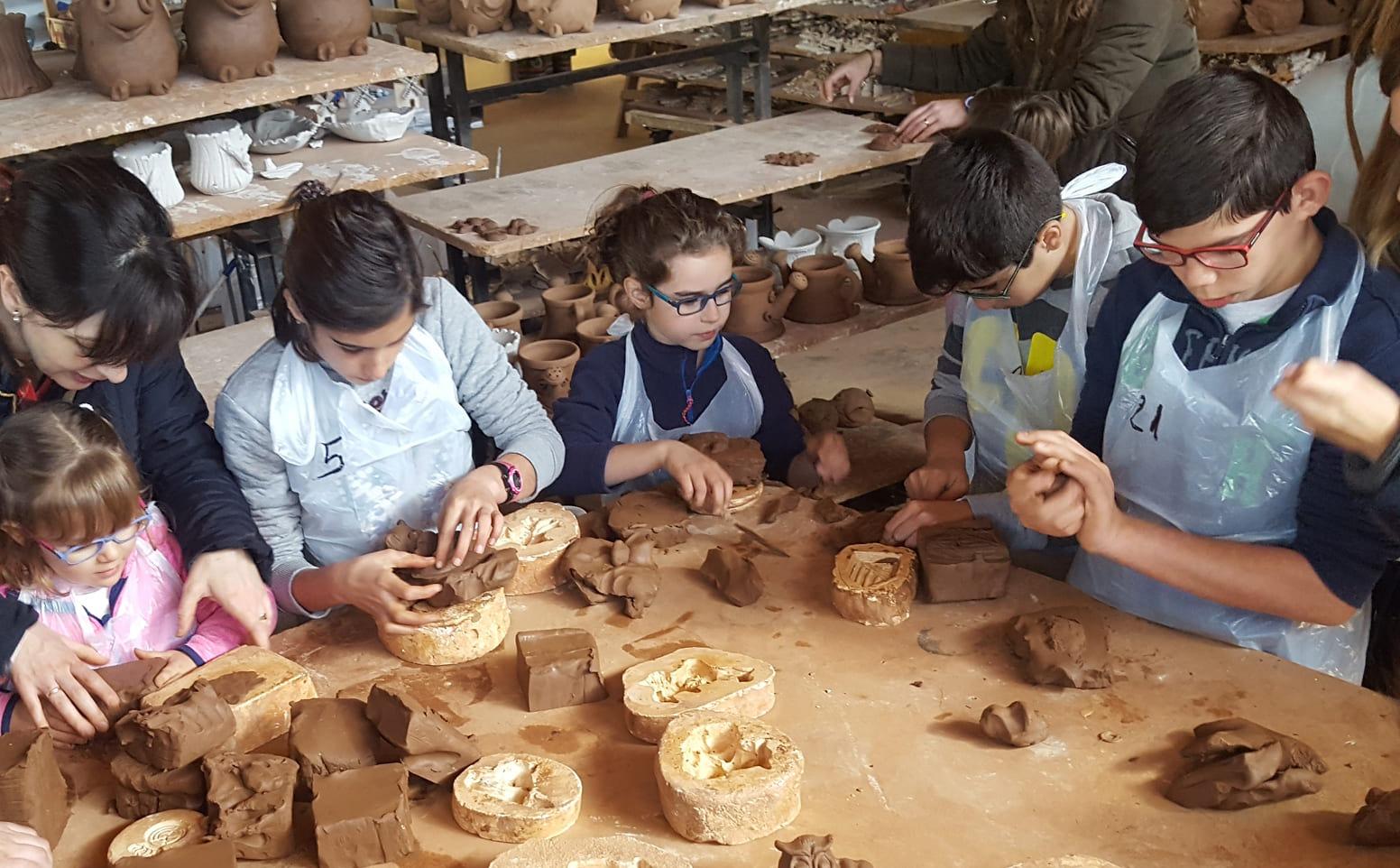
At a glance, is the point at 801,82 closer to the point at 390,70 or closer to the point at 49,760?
the point at 390,70

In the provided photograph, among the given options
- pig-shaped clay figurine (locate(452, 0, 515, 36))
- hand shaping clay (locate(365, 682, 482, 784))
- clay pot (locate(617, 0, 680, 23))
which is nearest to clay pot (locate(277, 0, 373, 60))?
pig-shaped clay figurine (locate(452, 0, 515, 36))

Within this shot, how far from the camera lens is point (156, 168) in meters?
4.15

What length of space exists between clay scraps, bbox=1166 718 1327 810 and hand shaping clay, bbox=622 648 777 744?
2.05ft

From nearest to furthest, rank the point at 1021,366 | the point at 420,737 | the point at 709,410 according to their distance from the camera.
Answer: the point at 420,737
the point at 1021,366
the point at 709,410

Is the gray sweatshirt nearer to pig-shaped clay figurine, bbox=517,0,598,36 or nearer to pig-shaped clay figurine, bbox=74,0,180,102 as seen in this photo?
pig-shaped clay figurine, bbox=74,0,180,102

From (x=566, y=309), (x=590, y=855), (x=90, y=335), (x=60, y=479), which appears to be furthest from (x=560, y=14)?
(x=590, y=855)

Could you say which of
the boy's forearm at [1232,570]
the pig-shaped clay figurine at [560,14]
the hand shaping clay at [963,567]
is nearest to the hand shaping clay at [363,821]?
the hand shaping clay at [963,567]

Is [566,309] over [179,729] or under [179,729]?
under

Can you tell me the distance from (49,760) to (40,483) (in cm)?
52

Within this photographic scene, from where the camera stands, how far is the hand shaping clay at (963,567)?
87.0 inches

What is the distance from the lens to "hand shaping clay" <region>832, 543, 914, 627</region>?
219 cm

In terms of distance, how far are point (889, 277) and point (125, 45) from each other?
8.86 feet

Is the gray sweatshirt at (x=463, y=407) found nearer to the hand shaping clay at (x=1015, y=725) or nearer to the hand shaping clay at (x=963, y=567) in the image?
the hand shaping clay at (x=963, y=567)

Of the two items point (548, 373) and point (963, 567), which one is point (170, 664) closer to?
point (963, 567)
